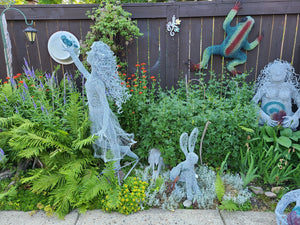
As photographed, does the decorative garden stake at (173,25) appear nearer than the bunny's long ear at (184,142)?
No

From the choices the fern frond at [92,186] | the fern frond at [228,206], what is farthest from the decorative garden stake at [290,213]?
the fern frond at [92,186]

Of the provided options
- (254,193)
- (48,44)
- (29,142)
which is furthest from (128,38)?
(254,193)

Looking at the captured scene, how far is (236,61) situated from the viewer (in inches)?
149

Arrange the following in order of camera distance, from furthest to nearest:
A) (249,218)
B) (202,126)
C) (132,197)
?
(202,126)
(132,197)
(249,218)

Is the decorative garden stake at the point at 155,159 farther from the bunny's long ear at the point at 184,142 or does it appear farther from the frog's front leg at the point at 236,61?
the frog's front leg at the point at 236,61

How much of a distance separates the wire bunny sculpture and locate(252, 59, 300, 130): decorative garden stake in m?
1.46

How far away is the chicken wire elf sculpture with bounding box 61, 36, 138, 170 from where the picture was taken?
233 cm

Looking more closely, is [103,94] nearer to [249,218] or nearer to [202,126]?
[202,126]

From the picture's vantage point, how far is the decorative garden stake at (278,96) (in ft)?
10.7

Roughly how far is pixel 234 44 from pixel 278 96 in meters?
1.11

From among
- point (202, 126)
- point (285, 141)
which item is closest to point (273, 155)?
point (285, 141)

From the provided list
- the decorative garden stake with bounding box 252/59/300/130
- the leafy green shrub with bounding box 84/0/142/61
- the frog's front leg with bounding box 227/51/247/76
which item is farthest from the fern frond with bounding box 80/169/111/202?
the frog's front leg with bounding box 227/51/247/76

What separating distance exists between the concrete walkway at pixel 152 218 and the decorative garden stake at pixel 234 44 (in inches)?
95.7

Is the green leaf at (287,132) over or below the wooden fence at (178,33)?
below
